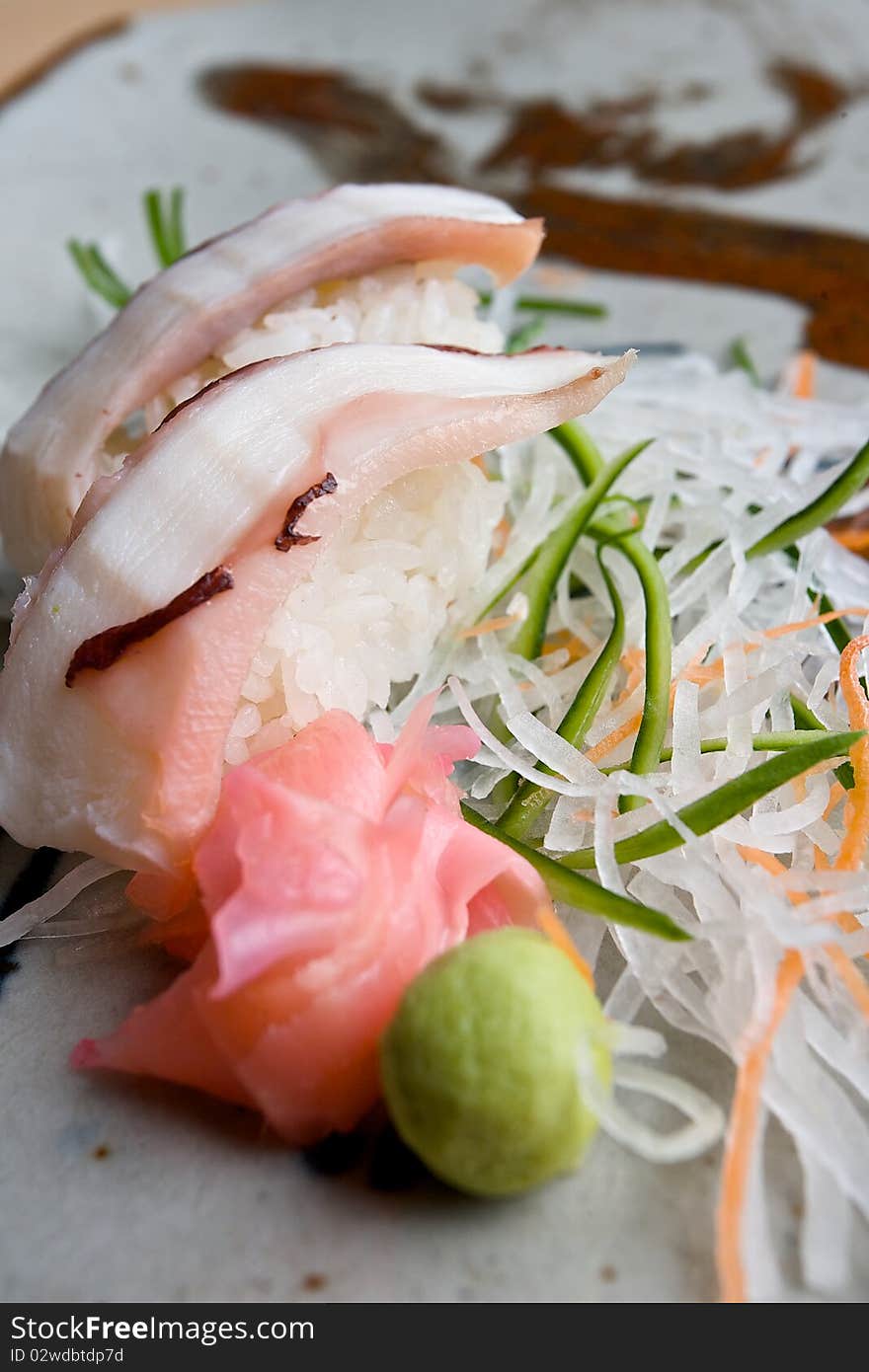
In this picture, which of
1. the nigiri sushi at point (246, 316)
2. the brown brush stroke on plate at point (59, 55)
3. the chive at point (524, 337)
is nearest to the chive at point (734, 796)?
the nigiri sushi at point (246, 316)

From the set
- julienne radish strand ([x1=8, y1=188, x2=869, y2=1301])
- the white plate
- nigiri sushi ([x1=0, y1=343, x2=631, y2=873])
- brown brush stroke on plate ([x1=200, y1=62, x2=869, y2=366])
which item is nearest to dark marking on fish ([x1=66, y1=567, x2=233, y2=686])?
nigiri sushi ([x1=0, y1=343, x2=631, y2=873])

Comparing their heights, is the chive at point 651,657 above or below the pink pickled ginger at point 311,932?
below

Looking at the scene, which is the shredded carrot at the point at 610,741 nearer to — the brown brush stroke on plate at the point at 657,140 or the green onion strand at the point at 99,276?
the green onion strand at the point at 99,276

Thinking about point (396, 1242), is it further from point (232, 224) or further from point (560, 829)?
point (232, 224)

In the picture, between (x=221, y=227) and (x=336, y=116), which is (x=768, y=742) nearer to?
(x=221, y=227)

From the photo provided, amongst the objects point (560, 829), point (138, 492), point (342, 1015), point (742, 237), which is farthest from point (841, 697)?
point (742, 237)

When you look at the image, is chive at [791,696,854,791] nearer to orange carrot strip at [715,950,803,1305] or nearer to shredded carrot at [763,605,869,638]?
shredded carrot at [763,605,869,638]

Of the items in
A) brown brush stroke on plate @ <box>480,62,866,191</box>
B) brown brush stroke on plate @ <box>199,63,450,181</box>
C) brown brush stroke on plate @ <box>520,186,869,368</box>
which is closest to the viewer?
brown brush stroke on plate @ <box>520,186,869,368</box>
